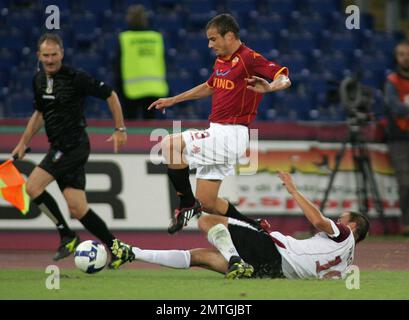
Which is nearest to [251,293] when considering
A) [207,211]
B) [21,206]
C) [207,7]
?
[207,211]

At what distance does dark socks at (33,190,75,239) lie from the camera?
9.73 metres

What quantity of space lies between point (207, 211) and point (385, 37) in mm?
7797

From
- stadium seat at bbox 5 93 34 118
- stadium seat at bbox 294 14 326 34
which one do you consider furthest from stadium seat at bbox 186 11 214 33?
stadium seat at bbox 5 93 34 118

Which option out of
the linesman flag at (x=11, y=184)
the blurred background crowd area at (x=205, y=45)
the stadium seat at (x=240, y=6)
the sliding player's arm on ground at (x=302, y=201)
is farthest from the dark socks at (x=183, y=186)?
the stadium seat at (x=240, y=6)

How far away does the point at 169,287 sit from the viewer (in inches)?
323

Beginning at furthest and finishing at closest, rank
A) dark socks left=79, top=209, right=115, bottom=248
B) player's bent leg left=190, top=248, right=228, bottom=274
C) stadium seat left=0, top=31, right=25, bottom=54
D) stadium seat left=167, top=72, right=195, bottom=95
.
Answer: stadium seat left=0, top=31, right=25, bottom=54
stadium seat left=167, top=72, right=195, bottom=95
dark socks left=79, top=209, right=115, bottom=248
player's bent leg left=190, top=248, right=228, bottom=274

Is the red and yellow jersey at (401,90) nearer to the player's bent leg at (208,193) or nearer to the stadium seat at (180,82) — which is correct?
the stadium seat at (180,82)

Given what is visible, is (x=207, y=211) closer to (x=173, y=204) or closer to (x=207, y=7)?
(x=173, y=204)

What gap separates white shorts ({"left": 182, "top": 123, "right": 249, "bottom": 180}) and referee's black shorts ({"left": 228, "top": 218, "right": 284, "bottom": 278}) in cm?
62

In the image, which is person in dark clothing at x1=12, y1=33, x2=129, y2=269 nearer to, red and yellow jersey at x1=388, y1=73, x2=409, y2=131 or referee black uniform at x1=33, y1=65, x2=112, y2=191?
referee black uniform at x1=33, y1=65, x2=112, y2=191

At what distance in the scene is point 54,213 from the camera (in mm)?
9797

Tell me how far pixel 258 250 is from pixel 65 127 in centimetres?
216

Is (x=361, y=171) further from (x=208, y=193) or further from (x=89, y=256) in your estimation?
(x=89, y=256)

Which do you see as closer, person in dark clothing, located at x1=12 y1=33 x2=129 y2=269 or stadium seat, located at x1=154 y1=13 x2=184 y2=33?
person in dark clothing, located at x1=12 y1=33 x2=129 y2=269
